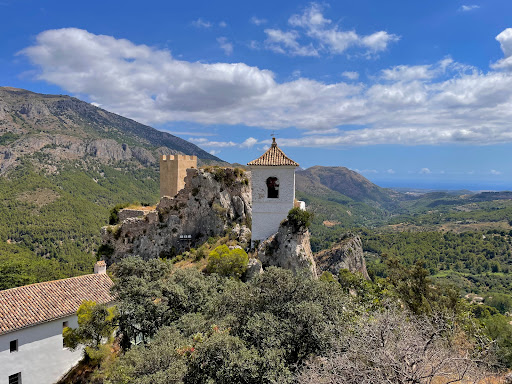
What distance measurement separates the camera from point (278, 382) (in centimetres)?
853

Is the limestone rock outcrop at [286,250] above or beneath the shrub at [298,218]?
beneath

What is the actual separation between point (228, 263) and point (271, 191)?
6.20m

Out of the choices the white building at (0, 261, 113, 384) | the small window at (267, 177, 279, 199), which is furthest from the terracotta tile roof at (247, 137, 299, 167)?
the white building at (0, 261, 113, 384)

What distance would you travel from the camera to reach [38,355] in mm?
17422

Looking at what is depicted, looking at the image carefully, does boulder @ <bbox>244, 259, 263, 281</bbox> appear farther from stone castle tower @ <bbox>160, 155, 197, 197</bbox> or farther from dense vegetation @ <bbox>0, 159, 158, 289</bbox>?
dense vegetation @ <bbox>0, 159, 158, 289</bbox>

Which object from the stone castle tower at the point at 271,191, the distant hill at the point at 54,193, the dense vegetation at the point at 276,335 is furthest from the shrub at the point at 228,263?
the distant hill at the point at 54,193

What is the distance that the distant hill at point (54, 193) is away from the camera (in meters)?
78.8

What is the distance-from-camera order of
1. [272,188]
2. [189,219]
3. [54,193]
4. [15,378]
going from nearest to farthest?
1. [15,378]
2. [272,188]
3. [189,219]
4. [54,193]

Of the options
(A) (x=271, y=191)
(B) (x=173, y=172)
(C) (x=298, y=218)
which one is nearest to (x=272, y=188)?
(A) (x=271, y=191)

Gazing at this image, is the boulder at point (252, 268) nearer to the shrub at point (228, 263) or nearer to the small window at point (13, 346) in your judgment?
the shrub at point (228, 263)

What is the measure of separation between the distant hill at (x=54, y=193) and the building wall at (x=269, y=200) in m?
30.4

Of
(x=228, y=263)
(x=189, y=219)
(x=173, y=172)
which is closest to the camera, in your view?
(x=228, y=263)

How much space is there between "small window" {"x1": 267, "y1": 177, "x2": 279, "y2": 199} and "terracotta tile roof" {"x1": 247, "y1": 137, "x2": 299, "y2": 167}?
3.99 feet

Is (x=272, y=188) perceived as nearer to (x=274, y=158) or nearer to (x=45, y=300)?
(x=274, y=158)
